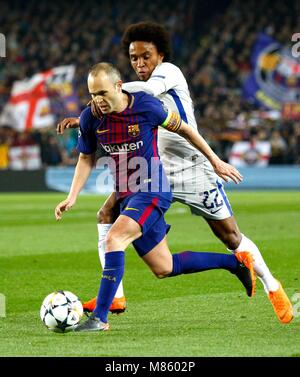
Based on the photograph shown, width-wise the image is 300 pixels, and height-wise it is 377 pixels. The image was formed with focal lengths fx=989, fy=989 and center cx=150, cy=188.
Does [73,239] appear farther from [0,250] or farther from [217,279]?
[217,279]

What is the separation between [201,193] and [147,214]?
104 centimetres

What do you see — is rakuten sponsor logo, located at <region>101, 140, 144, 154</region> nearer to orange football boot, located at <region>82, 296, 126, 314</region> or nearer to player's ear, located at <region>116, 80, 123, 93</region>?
player's ear, located at <region>116, 80, 123, 93</region>

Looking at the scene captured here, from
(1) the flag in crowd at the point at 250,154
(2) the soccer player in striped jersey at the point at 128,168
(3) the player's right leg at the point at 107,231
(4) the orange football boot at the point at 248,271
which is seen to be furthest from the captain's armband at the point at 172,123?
(1) the flag in crowd at the point at 250,154

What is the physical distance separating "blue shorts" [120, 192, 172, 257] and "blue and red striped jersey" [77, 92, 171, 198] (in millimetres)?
75

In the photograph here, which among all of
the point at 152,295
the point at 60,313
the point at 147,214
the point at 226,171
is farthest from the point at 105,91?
the point at 152,295

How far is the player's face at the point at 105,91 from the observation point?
6.47 m

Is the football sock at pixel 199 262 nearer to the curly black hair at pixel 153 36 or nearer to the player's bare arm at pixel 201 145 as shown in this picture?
the player's bare arm at pixel 201 145

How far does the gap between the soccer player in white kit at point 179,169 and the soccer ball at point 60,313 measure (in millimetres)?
629

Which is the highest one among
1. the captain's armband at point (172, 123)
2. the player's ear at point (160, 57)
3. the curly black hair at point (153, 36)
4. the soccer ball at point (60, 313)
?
the curly black hair at point (153, 36)

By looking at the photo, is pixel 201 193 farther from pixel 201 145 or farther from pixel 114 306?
pixel 114 306

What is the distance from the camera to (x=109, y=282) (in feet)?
21.4

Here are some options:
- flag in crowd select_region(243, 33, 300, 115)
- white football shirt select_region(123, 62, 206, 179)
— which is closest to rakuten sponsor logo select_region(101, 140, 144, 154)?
white football shirt select_region(123, 62, 206, 179)

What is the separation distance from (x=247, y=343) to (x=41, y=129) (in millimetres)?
20298

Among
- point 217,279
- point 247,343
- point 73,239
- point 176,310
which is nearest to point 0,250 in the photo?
point 73,239
